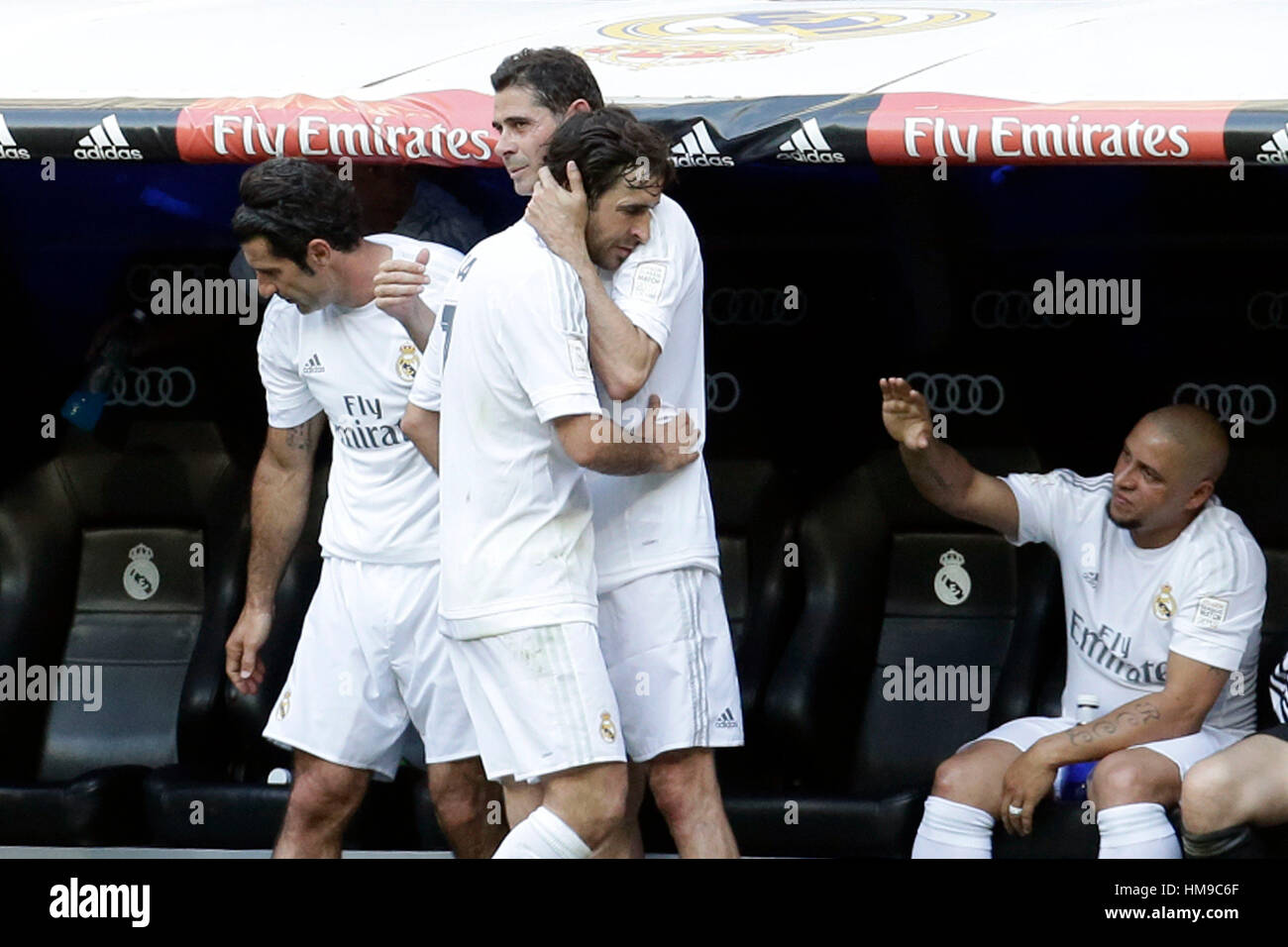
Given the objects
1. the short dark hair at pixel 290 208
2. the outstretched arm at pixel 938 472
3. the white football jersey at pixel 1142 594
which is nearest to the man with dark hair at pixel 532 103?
the short dark hair at pixel 290 208

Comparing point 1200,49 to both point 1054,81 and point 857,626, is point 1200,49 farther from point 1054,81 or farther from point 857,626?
point 857,626

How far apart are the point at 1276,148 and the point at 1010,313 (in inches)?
54.7

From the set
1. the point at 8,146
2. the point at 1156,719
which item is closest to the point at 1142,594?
the point at 1156,719

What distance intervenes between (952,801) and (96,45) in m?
2.68

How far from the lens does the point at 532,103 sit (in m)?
4.43

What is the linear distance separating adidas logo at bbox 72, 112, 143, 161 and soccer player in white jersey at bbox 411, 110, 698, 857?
1.01 m

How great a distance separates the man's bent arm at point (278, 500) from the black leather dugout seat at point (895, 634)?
3.75ft

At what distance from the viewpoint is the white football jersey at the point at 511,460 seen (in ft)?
13.2

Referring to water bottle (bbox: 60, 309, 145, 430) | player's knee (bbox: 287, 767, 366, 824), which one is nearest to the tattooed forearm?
player's knee (bbox: 287, 767, 366, 824)

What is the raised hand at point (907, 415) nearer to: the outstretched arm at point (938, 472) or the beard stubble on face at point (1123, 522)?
the outstretched arm at point (938, 472)

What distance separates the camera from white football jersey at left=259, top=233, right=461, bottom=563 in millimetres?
4754

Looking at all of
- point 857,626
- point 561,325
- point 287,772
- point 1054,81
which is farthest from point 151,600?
point 1054,81

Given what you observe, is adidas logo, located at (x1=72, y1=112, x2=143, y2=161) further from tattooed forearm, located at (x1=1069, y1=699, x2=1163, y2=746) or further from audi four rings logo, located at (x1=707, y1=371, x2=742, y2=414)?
tattooed forearm, located at (x1=1069, y1=699, x2=1163, y2=746)
